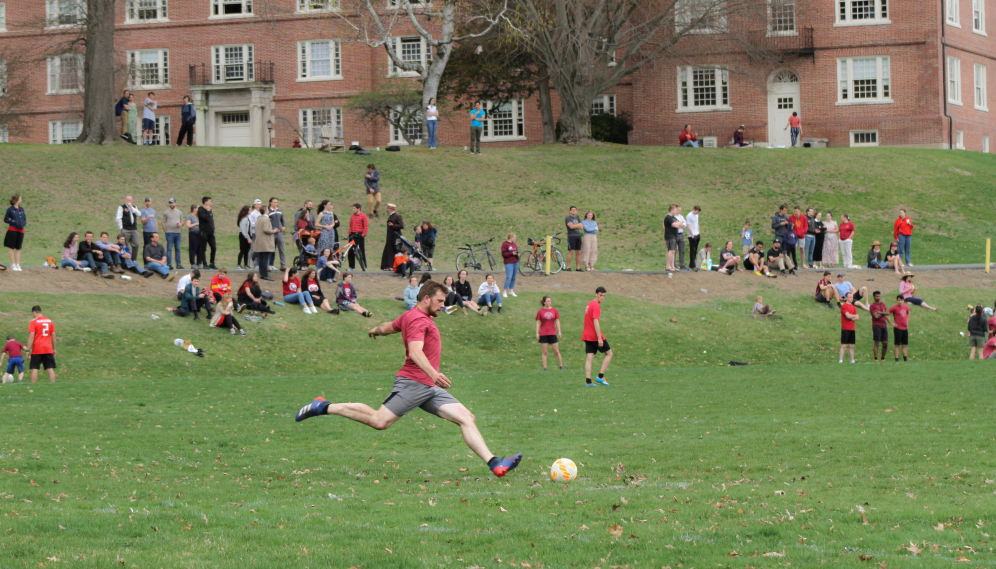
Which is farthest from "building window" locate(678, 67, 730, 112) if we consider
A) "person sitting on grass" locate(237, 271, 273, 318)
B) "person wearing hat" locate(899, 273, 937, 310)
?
"person sitting on grass" locate(237, 271, 273, 318)

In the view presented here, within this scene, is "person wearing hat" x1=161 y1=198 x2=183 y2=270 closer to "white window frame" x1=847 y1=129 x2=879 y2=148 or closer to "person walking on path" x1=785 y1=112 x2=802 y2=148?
"person walking on path" x1=785 y1=112 x2=802 y2=148

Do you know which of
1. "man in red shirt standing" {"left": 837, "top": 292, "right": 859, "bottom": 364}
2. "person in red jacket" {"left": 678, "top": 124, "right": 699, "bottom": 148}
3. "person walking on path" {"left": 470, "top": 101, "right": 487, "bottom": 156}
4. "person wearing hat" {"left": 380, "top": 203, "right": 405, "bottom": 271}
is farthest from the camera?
"person in red jacket" {"left": 678, "top": 124, "right": 699, "bottom": 148}

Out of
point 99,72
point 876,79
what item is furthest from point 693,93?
point 99,72

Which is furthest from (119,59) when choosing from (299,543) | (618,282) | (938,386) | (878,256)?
(299,543)

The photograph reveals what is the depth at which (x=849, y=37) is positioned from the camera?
175 ft

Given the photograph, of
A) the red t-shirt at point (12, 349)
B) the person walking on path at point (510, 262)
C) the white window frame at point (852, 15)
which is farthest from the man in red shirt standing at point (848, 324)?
the white window frame at point (852, 15)

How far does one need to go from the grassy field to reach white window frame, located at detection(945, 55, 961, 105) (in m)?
6.59

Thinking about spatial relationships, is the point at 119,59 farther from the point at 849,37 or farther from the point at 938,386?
the point at 938,386

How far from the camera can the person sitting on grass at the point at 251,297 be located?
2477 cm

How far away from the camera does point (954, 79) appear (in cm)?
5397

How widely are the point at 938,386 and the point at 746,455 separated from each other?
26.2 feet

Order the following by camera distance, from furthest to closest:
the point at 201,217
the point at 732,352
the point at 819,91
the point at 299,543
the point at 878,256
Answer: the point at 819,91
the point at 878,256
the point at 201,217
the point at 732,352
the point at 299,543

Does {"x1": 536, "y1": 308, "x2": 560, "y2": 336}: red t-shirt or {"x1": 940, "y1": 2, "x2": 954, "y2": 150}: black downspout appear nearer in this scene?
{"x1": 536, "y1": 308, "x2": 560, "y2": 336}: red t-shirt

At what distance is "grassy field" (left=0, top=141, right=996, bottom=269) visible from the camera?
3734cm
